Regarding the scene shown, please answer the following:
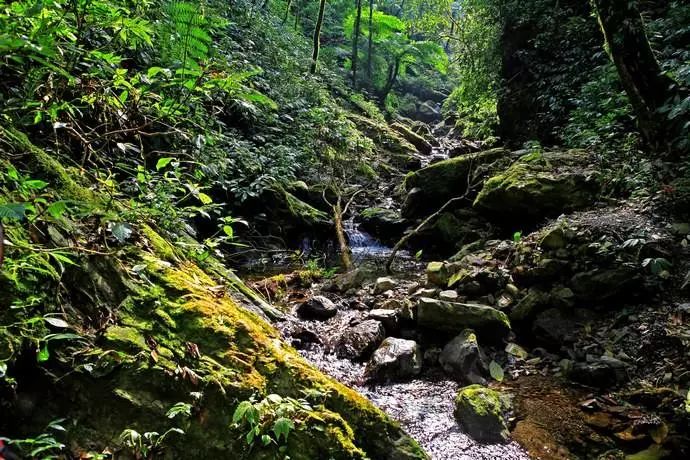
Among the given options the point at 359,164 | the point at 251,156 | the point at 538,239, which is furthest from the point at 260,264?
the point at 359,164

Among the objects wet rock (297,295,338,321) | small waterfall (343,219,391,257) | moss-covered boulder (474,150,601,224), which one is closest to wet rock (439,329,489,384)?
wet rock (297,295,338,321)

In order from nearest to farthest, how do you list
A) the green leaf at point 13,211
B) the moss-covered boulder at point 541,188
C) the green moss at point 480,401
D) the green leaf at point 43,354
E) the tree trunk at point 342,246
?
the green leaf at point 13,211, the green leaf at point 43,354, the green moss at point 480,401, the moss-covered boulder at point 541,188, the tree trunk at point 342,246

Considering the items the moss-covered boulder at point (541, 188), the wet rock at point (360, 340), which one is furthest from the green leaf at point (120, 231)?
the moss-covered boulder at point (541, 188)

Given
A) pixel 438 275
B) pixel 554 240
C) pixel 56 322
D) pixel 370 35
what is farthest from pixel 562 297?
pixel 370 35

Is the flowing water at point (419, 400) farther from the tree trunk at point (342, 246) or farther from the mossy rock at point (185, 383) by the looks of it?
the tree trunk at point (342, 246)

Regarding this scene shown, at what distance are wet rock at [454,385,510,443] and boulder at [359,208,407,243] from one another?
6974mm

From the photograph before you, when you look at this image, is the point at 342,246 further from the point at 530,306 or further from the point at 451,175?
the point at 530,306

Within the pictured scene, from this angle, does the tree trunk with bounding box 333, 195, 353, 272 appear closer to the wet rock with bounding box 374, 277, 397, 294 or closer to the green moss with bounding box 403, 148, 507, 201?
the wet rock with bounding box 374, 277, 397, 294

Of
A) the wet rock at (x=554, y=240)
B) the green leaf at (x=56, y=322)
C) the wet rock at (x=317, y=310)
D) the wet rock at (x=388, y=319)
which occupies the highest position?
the wet rock at (x=554, y=240)

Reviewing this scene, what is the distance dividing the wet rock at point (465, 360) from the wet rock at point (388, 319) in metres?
0.74

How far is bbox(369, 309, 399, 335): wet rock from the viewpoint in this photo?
16.4 ft

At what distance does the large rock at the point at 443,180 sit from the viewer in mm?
9539

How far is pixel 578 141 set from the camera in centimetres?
789

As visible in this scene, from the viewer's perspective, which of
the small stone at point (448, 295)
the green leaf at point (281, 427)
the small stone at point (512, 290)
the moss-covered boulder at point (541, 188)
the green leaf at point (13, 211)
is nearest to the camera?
the green leaf at point (13, 211)
